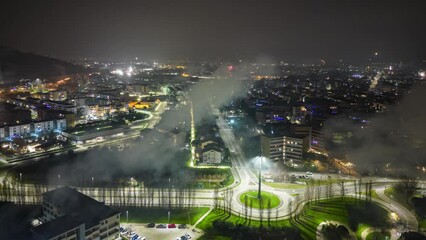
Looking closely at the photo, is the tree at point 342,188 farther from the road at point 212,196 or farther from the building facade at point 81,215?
the building facade at point 81,215

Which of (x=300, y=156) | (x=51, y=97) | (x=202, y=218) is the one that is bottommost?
(x=202, y=218)

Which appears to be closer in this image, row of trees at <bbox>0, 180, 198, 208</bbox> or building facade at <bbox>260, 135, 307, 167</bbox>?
row of trees at <bbox>0, 180, 198, 208</bbox>

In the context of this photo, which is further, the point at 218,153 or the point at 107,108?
the point at 107,108

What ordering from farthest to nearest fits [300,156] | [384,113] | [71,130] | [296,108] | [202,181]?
1. [296,108]
2. [384,113]
3. [71,130]
4. [300,156]
5. [202,181]

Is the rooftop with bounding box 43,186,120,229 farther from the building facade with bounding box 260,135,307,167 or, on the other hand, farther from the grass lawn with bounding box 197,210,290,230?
the building facade with bounding box 260,135,307,167

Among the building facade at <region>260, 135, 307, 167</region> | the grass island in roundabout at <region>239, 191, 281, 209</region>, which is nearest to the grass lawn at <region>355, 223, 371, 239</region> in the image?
the grass island in roundabout at <region>239, 191, 281, 209</region>

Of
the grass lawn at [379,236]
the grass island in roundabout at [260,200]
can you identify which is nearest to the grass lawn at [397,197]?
the grass lawn at [379,236]

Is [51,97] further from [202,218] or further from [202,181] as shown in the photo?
[202,218]

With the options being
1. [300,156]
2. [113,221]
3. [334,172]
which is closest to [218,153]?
[300,156]
